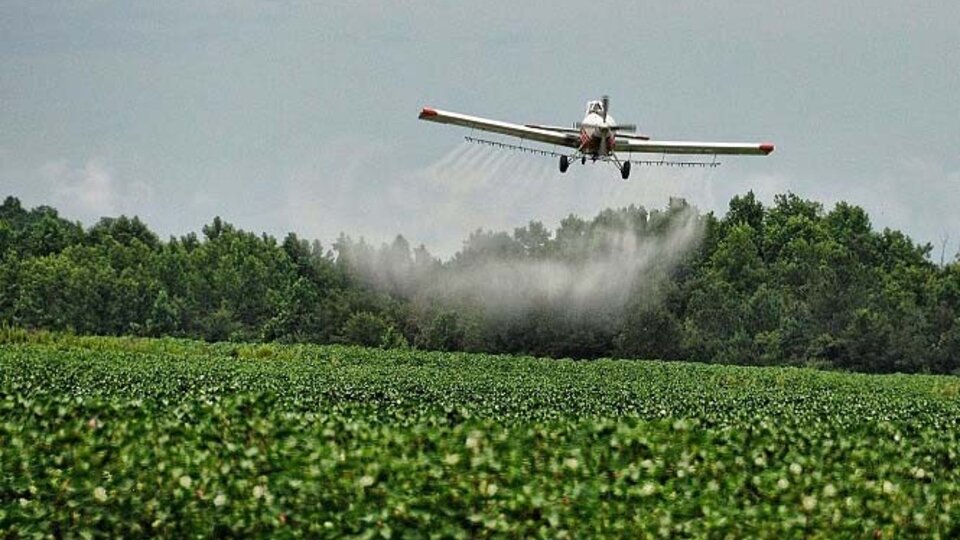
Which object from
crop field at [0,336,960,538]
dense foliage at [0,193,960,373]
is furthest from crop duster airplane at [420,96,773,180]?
dense foliage at [0,193,960,373]

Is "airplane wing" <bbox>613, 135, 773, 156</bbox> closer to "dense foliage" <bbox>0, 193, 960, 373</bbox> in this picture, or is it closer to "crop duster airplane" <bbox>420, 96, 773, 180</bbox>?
"crop duster airplane" <bbox>420, 96, 773, 180</bbox>

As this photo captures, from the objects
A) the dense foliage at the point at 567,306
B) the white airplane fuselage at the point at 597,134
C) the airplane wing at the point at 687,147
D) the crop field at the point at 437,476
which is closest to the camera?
the crop field at the point at 437,476

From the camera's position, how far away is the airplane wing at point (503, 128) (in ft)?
171

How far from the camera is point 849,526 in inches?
682

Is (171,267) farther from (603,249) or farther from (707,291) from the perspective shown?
→ (707,291)

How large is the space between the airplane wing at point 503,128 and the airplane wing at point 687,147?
9.55ft

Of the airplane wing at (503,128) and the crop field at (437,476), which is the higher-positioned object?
the airplane wing at (503,128)

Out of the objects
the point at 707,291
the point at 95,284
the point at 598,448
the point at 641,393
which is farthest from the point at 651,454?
the point at 95,284

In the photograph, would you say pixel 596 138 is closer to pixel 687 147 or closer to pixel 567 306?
pixel 687 147

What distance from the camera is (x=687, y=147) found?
5828cm

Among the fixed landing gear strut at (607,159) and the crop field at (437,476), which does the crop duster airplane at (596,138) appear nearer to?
the fixed landing gear strut at (607,159)

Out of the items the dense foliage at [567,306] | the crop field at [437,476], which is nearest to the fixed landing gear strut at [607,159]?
the crop field at [437,476]

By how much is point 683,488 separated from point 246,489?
497cm

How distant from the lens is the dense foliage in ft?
355
